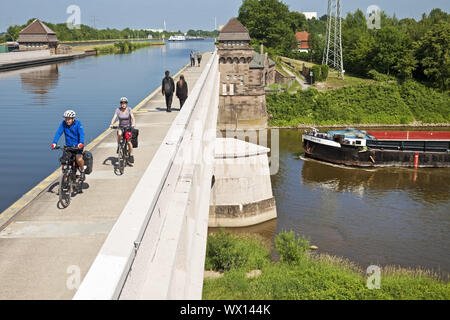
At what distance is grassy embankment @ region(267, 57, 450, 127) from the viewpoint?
73.6 m

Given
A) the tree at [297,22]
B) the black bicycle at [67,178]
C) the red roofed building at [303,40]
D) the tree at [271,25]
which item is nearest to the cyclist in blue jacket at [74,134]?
the black bicycle at [67,178]

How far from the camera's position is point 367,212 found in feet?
113

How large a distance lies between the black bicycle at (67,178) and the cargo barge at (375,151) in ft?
135

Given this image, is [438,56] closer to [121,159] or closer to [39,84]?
[39,84]

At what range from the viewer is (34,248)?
28.7 ft

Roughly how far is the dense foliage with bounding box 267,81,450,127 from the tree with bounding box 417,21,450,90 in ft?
7.96

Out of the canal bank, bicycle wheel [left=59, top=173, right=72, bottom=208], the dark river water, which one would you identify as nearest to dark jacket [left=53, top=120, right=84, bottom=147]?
bicycle wheel [left=59, top=173, right=72, bottom=208]

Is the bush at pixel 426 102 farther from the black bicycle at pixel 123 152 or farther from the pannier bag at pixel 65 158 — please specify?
the pannier bag at pixel 65 158

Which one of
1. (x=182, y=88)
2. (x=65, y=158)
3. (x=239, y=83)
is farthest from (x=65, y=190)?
(x=239, y=83)

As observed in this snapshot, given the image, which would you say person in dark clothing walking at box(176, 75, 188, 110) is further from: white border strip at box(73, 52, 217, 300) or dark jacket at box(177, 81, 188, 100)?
white border strip at box(73, 52, 217, 300)

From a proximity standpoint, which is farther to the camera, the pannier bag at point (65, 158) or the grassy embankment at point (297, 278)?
the grassy embankment at point (297, 278)

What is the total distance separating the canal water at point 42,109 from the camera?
2120 centimetres
